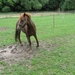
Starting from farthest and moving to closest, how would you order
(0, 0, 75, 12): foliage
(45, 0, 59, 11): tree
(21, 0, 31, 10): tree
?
(45, 0, 59, 11): tree → (0, 0, 75, 12): foliage → (21, 0, 31, 10): tree

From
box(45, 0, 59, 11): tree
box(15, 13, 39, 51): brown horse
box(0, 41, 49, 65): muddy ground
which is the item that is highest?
box(15, 13, 39, 51): brown horse

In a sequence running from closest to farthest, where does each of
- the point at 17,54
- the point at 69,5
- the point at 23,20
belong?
the point at 23,20 < the point at 17,54 < the point at 69,5

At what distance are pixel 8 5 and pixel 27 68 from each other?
51184mm

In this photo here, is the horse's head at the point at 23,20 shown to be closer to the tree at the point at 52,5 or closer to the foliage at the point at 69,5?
the foliage at the point at 69,5

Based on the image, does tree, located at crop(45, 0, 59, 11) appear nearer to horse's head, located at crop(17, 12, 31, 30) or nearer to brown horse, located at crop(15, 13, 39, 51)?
brown horse, located at crop(15, 13, 39, 51)

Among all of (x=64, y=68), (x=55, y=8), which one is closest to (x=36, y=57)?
(x=64, y=68)

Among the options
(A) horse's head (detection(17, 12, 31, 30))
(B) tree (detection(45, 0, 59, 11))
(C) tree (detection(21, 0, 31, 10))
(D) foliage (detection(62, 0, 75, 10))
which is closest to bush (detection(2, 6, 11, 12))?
(C) tree (detection(21, 0, 31, 10))

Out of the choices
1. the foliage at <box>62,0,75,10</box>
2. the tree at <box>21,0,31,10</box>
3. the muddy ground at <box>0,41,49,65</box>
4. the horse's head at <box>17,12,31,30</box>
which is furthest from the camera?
the foliage at <box>62,0,75,10</box>

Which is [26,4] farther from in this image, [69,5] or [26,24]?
[26,24]

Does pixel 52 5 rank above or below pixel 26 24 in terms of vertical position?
below

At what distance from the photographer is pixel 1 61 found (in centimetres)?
654

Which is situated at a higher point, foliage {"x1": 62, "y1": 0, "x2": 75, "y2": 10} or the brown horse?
the brown horse

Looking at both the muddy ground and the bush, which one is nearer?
the muddy ground

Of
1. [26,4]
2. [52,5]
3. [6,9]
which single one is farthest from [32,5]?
[52,5]
